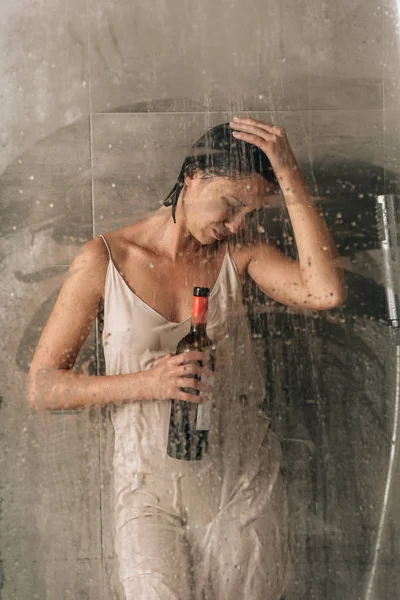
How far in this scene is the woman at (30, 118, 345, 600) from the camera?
712 mm

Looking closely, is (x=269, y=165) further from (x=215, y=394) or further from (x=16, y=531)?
(x=16, y=531)

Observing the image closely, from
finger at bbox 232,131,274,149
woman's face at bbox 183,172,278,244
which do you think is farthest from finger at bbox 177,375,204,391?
finger at bbox 232,131,274,149

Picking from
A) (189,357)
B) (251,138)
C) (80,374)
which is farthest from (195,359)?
(251,138)

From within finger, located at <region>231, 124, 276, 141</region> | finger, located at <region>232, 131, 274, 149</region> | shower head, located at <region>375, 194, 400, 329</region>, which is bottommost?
shower head, located at <region>375, 194, 400, 329</region>

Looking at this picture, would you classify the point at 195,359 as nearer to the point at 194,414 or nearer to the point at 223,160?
the point at 194,414

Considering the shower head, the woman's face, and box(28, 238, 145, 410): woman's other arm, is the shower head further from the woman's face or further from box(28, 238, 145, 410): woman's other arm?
box(28, 238, 145, 410): woman's other arm

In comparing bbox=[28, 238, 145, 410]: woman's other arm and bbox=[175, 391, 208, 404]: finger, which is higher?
bbox=[28, 238, 145, 410]: woman's other arm

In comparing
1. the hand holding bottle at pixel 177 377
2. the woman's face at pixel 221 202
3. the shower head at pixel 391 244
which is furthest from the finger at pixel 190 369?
the shower head at pixel 391 244

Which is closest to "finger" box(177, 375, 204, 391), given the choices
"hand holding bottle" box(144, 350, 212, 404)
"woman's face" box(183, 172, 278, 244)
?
"hand holding bottle" box(144, 350, 212, 404)

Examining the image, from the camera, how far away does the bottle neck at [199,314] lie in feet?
2.39

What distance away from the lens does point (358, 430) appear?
0.78 metres

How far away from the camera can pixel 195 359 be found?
0.73 m

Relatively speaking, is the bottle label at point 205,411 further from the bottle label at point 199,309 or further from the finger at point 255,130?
the finger at point 255,130

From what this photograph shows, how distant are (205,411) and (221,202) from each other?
24 cm
